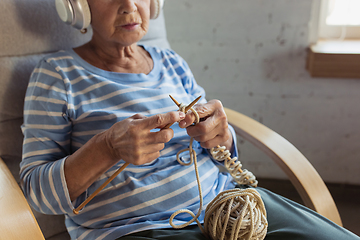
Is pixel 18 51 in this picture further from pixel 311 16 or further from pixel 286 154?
pixel 311 16

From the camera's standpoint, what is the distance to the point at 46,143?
0.84 metres

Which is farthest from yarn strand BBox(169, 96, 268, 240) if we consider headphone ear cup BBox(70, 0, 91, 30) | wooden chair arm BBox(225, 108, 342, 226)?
headphone ear cup BBox(70, 0, 91, 30)

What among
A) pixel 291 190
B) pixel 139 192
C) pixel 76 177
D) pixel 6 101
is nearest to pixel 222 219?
pixel 139 192

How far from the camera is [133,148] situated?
2.37 ft

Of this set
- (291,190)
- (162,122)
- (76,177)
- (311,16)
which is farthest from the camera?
(291,190)

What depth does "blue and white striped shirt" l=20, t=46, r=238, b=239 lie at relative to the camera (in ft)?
2.71

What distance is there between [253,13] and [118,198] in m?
1.12

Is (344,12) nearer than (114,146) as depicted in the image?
No

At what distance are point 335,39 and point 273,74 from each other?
38 cm

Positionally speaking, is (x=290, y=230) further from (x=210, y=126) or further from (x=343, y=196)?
(x=343, y=196)

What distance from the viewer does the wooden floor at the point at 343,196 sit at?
1.66m

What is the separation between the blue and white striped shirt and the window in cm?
87

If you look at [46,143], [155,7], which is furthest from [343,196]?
[46,143]

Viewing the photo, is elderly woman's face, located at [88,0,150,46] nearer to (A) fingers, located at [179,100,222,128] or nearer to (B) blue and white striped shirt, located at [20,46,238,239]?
(B) blue and white striped shirt, located at [20,46,238,239]
